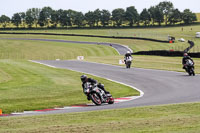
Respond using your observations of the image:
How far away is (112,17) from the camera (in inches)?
7003

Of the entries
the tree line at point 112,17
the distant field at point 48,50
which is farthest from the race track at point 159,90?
→ the tree line at point 112,17

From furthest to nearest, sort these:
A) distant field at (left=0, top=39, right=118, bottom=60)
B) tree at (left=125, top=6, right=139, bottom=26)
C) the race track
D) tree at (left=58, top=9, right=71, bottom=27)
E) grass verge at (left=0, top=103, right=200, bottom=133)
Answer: tree at (left=58, top=9, right=71, bottom=27), tree at (left=125, top=6, right=139, bottom=26), distant field at (left=0, top=39, right=118, bottom=60), the race track, grass verge at (left=0, top=103, right=200, bottom=133)

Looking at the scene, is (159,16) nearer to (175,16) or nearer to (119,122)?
(175,16)

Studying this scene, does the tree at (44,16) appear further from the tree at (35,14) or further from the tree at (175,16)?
the tree at (175,16)

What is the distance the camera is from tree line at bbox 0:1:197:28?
164750 millimetres

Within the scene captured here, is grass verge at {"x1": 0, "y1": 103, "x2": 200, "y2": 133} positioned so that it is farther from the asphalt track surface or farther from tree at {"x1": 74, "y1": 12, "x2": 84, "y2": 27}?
tree at {"x1": 74, "y1": 12, "x2": 84, "y2": 27}

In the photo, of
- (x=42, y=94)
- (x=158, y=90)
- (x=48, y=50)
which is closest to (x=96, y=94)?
(x=42, y=94)

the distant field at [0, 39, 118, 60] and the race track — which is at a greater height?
the race track

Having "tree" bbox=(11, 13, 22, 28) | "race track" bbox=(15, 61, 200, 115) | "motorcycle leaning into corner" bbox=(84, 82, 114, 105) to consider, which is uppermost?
"tree" bbox=(11, 13, 22, 28)

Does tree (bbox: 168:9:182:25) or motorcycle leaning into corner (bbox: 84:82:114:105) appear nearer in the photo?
motorcycle leaning into corner (bbox: 84:82:114:105)

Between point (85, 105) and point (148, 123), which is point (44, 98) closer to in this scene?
point (85, 105)

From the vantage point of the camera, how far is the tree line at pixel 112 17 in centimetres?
16475

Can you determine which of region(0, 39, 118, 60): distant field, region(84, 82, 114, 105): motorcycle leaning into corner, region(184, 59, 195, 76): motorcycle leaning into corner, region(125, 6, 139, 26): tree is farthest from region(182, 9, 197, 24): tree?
region(84, 82, 114, 105): motorcycle leaning into corner

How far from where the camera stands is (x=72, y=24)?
7219 inches
